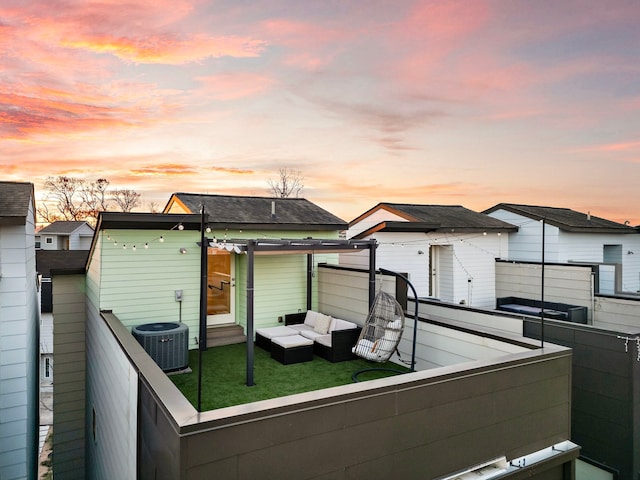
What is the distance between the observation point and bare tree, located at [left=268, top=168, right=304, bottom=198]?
27422 mm

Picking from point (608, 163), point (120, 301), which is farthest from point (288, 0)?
point (608, 163)

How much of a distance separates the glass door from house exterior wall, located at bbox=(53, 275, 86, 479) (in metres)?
2.82

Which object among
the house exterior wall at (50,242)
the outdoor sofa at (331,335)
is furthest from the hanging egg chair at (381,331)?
the house exterior wall at (50,242)

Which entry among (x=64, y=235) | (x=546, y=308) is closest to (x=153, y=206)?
(x=64, y=235)

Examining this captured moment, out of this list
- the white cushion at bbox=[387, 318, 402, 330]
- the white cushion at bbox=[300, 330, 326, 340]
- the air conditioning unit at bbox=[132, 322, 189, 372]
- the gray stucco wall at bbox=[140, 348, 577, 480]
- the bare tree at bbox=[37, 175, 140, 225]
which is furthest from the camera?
the bare tree at bbox=[37, 175, 140, 225]

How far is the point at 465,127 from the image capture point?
10.8 m

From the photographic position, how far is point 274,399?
3041 mm

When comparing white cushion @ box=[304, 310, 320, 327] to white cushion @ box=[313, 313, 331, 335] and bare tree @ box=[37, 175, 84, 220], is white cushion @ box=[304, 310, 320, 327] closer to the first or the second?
white cushion @ box=[313, 313, 331, 335]

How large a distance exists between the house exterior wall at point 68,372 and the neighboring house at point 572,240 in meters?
11.7

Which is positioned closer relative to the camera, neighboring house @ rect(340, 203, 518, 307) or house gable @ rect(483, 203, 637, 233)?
neighboring house @ rect(340, 203, 518, 307)

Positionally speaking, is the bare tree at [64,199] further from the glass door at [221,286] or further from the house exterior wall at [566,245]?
the house exterior wall at [566,245]

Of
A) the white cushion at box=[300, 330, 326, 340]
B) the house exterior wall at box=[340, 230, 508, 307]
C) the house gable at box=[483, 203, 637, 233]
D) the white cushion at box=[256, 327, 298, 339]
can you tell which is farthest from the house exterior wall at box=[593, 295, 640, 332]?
the white cushion at box=[256, 327, 298, 339]

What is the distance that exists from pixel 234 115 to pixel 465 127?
5952 millimetres

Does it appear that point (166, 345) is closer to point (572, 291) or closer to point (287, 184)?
point (572, 291)
